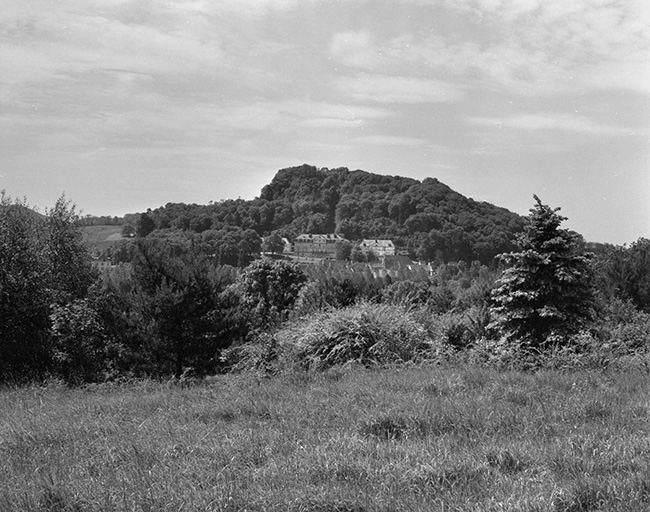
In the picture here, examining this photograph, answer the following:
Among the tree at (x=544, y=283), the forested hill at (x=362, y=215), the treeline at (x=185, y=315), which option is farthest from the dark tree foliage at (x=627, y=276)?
the forested hill at (x=362, y=215)

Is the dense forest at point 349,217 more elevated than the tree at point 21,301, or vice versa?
the dense forest at point 349,217

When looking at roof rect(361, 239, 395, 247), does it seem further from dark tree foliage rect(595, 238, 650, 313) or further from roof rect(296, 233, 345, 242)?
dark tree foliage rect(595, 238, 650, 313)

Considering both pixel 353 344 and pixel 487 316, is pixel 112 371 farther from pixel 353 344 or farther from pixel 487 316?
pixel 487 316

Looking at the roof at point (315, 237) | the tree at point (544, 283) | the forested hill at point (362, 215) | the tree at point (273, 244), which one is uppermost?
the forested hill at point (362, 215)

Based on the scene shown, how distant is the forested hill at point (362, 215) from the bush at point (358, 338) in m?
84.8

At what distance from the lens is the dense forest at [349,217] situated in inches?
4424

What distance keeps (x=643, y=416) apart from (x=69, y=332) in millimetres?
14439

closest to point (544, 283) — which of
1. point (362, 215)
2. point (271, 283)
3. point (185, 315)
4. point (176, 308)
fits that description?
point (185, 315)

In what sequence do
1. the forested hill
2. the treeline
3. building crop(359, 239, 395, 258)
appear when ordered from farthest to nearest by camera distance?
building crop(359, 239, 395, 258) < the forested hill < the treeline

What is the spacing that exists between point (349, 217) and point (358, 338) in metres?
150

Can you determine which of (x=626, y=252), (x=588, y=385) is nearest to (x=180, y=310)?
(x=588, y=385)

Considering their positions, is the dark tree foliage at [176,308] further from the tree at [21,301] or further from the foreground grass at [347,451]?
the foreground grass at [347,451]

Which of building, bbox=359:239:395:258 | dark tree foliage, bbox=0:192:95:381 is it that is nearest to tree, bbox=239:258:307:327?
dark tree foliage, bbox=0:192:95:381

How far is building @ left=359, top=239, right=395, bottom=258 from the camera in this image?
138m
